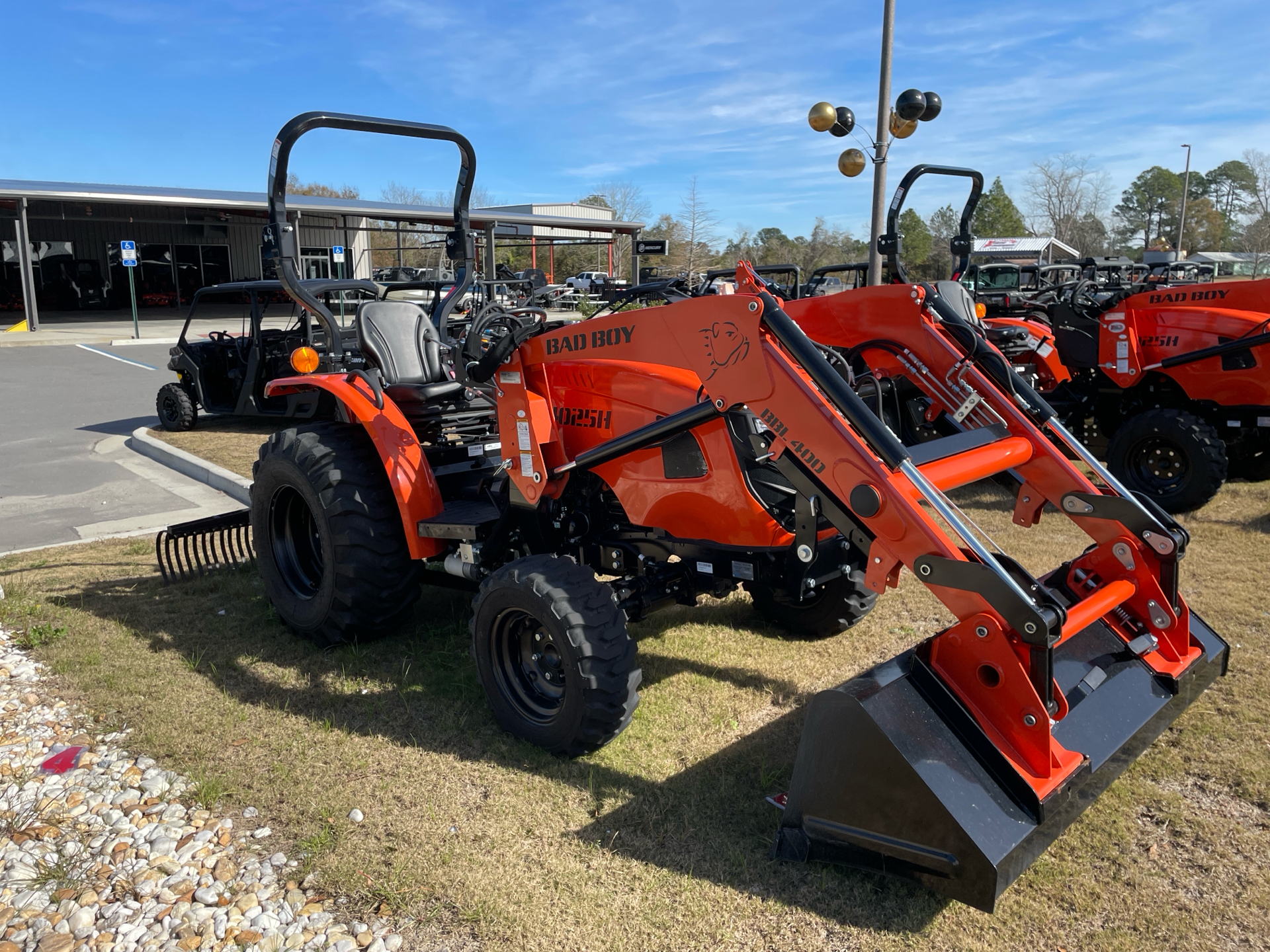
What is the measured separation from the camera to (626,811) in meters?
3.40

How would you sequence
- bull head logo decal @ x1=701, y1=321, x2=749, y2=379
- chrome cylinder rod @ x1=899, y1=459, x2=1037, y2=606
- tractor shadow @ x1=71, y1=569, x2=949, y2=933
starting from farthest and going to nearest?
bull head logo decal @ x1=701, y1=321, x2=749, y2=379, tractor shadow @ x1=71, y1=569, x2=949, y2=933, chrome cylinder rod @ x1=899, y1=459, x2=1037, y2=606

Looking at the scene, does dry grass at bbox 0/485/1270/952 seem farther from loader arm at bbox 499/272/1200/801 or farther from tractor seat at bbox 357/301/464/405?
tractor seat at bbox 357/301/464/405

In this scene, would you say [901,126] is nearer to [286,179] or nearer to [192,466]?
[286,179]

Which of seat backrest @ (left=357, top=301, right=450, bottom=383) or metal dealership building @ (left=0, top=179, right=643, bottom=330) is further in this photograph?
metal dealership building @ (left=0, top=179, right=643, bottom=330)

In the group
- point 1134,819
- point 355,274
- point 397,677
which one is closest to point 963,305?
point 1134,819

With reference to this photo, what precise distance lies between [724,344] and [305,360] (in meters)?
2.96

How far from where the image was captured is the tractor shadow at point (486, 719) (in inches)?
118

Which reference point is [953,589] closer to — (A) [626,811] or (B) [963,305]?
(A) [626,811]

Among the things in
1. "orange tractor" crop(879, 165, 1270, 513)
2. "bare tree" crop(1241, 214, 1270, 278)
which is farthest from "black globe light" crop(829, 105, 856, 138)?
"bare tree" crop(1241, 214, 1270, 278)

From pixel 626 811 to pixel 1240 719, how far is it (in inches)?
107

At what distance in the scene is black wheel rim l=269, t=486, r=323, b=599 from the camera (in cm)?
506

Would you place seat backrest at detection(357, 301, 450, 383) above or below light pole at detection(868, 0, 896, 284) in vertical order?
below

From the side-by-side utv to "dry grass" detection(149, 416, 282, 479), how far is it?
0.25 meters

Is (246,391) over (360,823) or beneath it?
over
